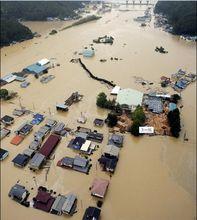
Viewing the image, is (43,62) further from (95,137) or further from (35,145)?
(95,137)

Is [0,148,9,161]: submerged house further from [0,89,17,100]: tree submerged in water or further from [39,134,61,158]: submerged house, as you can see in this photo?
[0,89,17,100]: tree submerged in water

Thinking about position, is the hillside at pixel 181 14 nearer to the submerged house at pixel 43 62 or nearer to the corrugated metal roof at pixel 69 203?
the submerged house at pixel 43 62

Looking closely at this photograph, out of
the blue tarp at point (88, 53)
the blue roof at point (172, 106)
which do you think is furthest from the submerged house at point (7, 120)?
the blue tarp at point (88, 53)

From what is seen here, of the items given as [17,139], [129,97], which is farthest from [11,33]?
[17,139]

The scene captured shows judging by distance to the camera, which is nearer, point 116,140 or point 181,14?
point 116,140

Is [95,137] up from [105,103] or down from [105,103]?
down

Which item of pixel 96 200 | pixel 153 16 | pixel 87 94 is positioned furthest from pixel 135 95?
pixel 153 16

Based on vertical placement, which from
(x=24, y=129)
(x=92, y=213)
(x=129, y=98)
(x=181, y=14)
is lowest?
(x=92, y=213)
